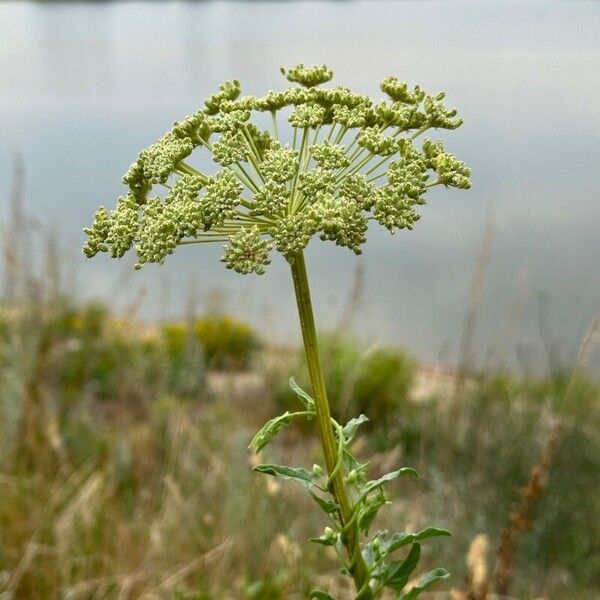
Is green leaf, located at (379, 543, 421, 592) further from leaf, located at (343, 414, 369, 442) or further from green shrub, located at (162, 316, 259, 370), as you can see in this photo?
green shrub, located at (162, 316, 259, 370)

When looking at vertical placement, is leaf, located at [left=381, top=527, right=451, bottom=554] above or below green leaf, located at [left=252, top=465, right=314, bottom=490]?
below

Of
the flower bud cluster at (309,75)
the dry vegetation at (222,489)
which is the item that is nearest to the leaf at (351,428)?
the flower bud cluster at (309,75)

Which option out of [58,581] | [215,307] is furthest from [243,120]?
[215,307]

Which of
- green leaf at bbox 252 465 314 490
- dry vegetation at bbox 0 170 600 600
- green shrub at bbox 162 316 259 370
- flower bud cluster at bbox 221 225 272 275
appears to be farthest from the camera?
green shrub at bbox 162 316 259 370

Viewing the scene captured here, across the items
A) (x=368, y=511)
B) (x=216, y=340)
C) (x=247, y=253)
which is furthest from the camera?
(x=216, y=340)

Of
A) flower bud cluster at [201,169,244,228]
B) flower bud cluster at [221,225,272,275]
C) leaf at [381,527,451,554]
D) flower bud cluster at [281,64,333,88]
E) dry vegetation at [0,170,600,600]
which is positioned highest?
flower bud cluster at [281,64,333,88]

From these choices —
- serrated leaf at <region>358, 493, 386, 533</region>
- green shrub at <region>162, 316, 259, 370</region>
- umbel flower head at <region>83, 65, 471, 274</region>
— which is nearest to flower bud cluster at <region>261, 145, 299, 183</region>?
umbel flower head at <region>83, 65, 471, 274</region>

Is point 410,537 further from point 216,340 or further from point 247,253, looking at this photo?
point 216,340

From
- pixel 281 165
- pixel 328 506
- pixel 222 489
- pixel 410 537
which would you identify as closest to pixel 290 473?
pixel 328 506
